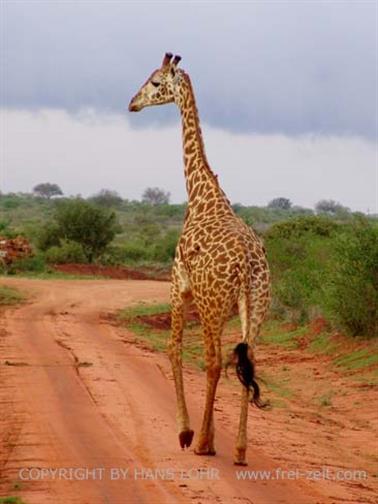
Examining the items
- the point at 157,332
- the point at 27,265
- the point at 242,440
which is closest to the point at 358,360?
the point at 157,332

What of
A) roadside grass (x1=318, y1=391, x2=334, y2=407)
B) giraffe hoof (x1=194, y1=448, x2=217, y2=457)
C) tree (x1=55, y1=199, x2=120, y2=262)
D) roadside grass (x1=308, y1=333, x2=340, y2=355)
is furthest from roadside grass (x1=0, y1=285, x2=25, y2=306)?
giraffe hoof (x1=194, y1=448, x2=217, y2=457)

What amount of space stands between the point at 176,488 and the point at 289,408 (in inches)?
227

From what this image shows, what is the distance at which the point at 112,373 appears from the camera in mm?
14000

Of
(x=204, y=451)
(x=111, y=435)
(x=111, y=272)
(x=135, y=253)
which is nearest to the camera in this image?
(x=204, y=451)

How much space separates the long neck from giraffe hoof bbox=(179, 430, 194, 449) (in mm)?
2428

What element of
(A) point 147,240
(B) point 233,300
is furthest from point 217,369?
(A) point 147,240

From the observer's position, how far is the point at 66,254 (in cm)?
3962

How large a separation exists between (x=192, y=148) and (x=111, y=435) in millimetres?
3236

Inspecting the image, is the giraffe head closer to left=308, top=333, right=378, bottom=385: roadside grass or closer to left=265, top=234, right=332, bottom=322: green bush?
left=308, top=333, right=378, bottom=385: roadside grass

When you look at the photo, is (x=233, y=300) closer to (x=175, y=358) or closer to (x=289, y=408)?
(x=175, y=358)

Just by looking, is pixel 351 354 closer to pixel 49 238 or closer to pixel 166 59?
pixel 166 59

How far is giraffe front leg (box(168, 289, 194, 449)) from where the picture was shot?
959cm

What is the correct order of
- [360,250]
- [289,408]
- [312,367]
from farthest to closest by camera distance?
[360,250], [312,367], [289,408]

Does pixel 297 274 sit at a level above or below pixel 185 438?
above
